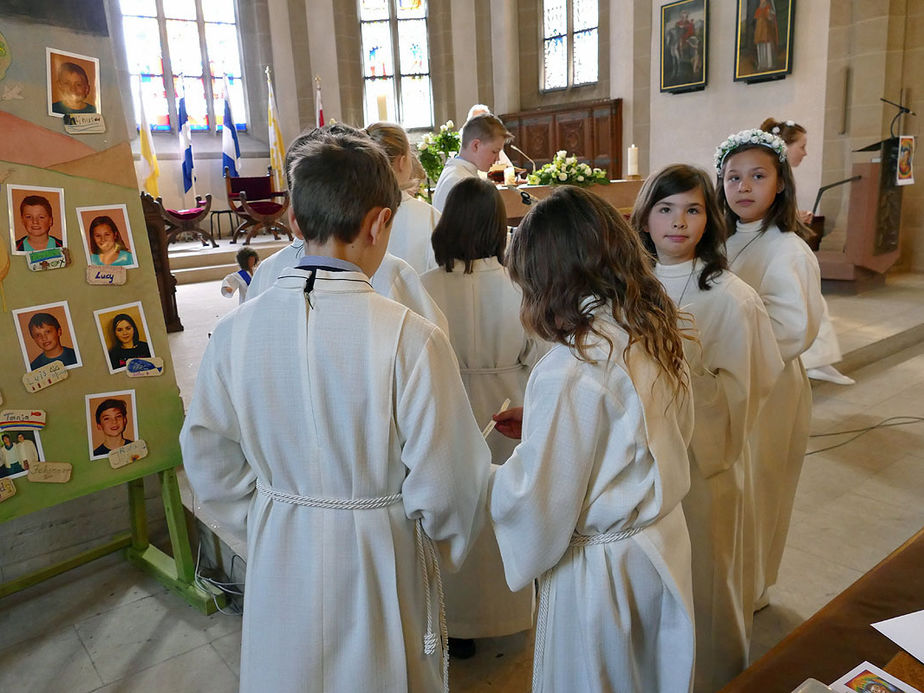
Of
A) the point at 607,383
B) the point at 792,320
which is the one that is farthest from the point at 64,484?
the point at 792,320

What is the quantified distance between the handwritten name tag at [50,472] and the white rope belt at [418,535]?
976 millimetres

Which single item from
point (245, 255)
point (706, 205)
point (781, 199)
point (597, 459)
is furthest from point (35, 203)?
point (245, 255)

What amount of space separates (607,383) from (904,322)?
18.7 feet

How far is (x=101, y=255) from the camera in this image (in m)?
2.12

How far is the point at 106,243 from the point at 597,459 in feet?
5.29

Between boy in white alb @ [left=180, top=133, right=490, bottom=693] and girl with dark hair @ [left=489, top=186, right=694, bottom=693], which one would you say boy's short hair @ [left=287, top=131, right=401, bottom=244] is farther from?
girl with dark hair @ [left=489, top=186, right=694, bottom=693]

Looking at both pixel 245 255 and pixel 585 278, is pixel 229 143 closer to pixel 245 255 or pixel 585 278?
pixel 245 255

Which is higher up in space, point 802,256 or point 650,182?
point 650,182

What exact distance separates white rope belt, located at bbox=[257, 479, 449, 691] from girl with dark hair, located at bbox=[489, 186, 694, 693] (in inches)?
6.6

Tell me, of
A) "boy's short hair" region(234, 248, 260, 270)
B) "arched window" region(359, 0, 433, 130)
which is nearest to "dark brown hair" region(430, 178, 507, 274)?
"boy's short hair" region(234, 248, 260, 270)

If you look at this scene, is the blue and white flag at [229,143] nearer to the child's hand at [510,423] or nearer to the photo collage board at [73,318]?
the photo collage board at [73,318]

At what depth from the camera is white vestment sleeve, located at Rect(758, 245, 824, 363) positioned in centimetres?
222

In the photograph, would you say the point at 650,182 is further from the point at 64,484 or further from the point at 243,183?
the point at 243,183

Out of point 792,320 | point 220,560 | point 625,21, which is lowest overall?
point 220,560
